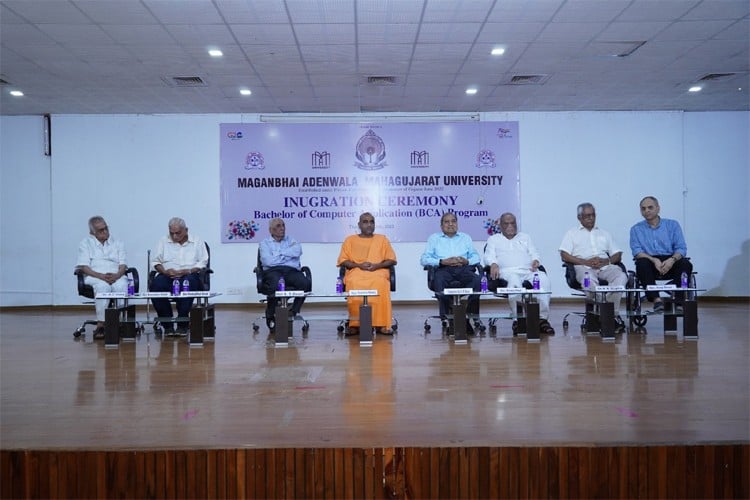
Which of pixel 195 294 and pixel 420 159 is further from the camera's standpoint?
pixel 420 159

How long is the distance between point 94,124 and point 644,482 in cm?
858

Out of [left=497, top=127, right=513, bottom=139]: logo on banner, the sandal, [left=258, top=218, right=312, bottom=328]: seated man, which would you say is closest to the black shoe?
[left=258, top=218, right=312, bottom=328]: seated man

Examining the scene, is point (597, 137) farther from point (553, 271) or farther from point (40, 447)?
point (40, 447)

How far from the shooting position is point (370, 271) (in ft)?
20.0

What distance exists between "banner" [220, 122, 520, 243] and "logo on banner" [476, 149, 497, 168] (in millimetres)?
78

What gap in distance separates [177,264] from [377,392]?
3.32 metres

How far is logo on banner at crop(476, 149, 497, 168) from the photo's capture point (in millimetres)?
9070

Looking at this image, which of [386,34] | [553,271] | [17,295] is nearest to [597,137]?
[553,271]

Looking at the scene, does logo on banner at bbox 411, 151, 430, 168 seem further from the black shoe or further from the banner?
the black shoe

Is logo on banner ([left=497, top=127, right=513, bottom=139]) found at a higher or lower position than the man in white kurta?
higher

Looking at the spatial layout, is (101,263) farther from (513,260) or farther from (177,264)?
(513,260)

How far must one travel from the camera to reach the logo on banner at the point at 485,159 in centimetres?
907

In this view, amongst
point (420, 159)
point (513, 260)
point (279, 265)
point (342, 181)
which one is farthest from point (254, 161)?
point (513, 260)

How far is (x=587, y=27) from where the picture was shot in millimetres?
5727
